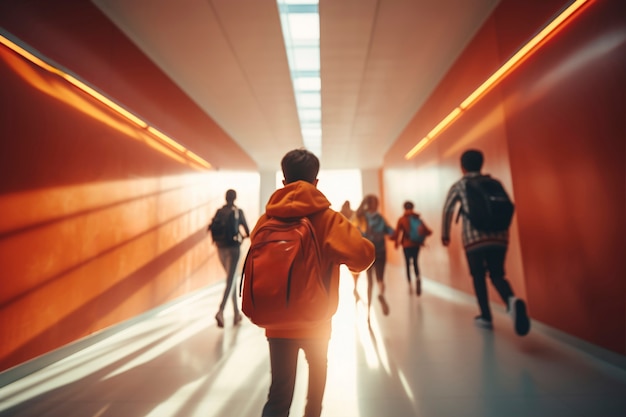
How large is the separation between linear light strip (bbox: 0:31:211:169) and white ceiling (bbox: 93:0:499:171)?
1.21 meters

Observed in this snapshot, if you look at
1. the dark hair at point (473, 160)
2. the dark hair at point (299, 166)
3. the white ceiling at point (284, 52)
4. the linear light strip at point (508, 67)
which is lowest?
the dark hair at point (299, 166)

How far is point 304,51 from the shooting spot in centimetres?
442

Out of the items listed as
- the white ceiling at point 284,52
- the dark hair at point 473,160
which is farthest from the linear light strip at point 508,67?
the dark hair at point 473,160

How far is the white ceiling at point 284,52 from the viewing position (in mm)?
3482

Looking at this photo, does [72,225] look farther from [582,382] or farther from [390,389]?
[582,382]

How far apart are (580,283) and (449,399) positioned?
1.75m

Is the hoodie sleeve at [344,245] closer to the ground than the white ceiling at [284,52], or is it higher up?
closer to the ground

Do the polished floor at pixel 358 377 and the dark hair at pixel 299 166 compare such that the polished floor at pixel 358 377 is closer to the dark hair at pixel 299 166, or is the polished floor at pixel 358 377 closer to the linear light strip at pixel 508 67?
the dark hair at pixel 299 166

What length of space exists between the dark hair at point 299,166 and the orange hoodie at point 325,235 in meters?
0.09

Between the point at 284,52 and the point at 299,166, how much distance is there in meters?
3.91

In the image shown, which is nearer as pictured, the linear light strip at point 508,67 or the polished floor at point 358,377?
the polished floor at point 358,377

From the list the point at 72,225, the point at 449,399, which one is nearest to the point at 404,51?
the point at 449,399

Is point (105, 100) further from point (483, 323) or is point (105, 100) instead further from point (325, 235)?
point (483, 323)

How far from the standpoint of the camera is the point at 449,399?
173cm
